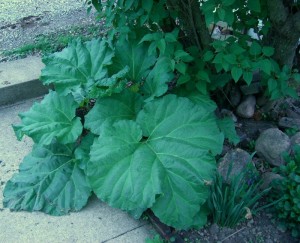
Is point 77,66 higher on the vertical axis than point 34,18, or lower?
higher

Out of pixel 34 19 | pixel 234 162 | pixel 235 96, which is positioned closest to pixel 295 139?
pixel 234 162

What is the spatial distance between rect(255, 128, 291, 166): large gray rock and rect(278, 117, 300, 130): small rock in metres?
0.27

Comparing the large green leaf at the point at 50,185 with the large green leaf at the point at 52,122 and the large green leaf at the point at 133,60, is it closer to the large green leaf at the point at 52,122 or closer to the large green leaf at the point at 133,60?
the large green leaf at the point at 52,122

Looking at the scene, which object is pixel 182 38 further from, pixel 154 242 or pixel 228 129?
pixel 154 242

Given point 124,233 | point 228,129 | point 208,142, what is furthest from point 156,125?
point 124,233

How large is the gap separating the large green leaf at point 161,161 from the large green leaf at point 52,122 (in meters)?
0.34

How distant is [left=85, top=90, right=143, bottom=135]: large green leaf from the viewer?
2.55 m

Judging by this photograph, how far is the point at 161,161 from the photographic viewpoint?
232cm

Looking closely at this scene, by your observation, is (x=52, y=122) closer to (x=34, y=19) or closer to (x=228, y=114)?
(x=228, y=114)

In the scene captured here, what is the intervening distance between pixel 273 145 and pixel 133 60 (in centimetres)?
122

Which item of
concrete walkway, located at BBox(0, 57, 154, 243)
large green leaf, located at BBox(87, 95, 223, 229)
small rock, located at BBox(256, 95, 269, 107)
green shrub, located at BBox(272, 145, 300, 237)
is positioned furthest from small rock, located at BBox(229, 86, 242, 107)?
concrete walkway, located at BBox(0, 57, 154, 243)

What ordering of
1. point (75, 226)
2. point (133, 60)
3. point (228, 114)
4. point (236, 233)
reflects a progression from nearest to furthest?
point (236, 233)
point (75, 226)
point (133, 60)
point (228, 114)

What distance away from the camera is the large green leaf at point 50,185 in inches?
99.5

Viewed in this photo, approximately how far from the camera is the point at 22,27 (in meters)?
4.47
